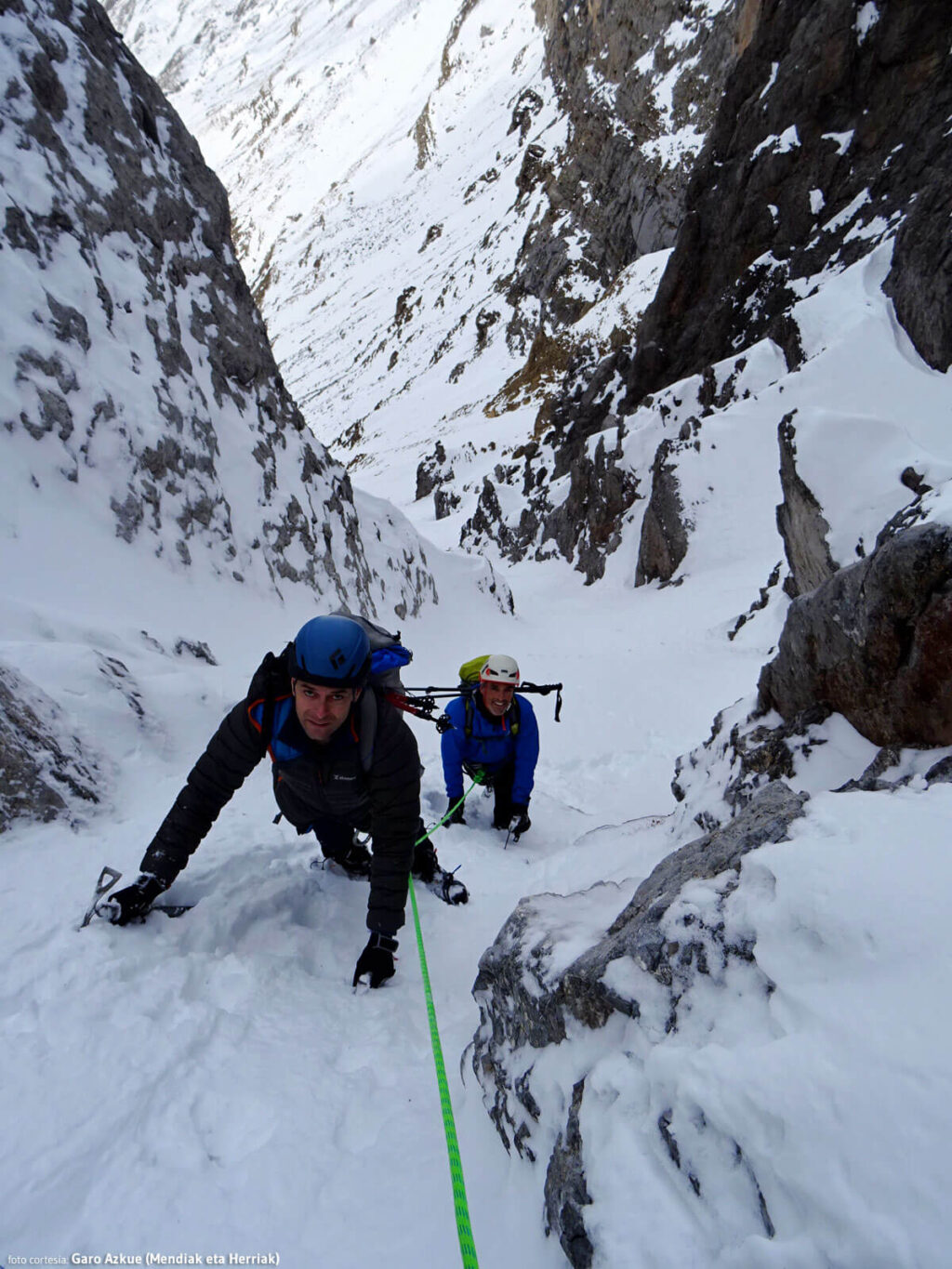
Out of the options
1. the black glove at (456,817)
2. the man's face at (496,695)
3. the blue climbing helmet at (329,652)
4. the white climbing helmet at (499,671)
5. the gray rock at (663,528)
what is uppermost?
the gray rock at (663,528)

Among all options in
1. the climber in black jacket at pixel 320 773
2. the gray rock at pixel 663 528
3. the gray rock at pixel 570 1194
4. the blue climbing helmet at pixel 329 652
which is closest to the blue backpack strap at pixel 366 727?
the climber in black jacket at pixel 320 773

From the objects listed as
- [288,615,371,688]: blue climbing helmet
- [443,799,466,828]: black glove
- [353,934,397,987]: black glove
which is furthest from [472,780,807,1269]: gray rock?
[443,799,466,828]: black glove

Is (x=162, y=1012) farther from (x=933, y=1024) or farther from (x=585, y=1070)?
(x=933, y=1024)

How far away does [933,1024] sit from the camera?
3.84 feet

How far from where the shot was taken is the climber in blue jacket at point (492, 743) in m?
5.28

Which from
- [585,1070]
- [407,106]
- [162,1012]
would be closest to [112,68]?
[162,1012]

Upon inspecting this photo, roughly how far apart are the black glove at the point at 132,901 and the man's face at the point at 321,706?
3.27 ft

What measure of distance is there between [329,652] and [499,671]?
8.76ft

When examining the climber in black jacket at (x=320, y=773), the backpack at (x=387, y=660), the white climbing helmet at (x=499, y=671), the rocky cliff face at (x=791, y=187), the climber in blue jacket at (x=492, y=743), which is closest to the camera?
the climber in black jacket at (x=320, y=773)

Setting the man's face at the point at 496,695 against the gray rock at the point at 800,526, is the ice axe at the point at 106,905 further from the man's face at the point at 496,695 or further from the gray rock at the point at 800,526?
the gray rock at the point at 800,526

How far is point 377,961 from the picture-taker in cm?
284

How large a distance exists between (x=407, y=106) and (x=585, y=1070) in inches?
5898

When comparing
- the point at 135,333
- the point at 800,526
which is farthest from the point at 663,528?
the point at 135,333

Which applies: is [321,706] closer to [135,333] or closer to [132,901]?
[132,901]
